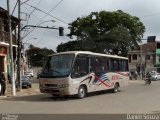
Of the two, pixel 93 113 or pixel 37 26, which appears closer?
pixel 93 113

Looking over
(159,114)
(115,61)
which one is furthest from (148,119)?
(115,61)

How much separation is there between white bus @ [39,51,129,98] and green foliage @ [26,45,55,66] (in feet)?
356

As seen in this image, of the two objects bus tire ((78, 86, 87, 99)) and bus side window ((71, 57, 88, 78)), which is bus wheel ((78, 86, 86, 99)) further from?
bus side window ((71, 57, 88, 78))

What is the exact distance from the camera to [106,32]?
69.8m

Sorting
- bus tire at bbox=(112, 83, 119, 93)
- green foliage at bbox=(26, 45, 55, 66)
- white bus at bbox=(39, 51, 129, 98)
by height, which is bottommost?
bus tire at bbox=(112, 83, 119, 93)

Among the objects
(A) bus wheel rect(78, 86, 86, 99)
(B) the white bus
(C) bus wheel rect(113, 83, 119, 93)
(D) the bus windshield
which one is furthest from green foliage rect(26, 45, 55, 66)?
(D) the bus windshield

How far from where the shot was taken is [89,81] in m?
25.8

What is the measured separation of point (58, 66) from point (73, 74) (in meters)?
0.95

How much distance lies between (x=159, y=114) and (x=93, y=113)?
248 centimetres

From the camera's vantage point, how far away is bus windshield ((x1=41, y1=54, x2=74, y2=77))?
23.5 metres

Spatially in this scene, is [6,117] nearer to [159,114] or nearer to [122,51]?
[159,114]

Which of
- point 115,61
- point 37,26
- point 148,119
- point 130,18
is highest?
point 130,18

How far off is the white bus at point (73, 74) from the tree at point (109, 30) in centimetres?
3970

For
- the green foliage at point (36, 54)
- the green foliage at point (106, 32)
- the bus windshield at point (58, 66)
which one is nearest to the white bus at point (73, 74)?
the bus windshield at point (58, 66)
